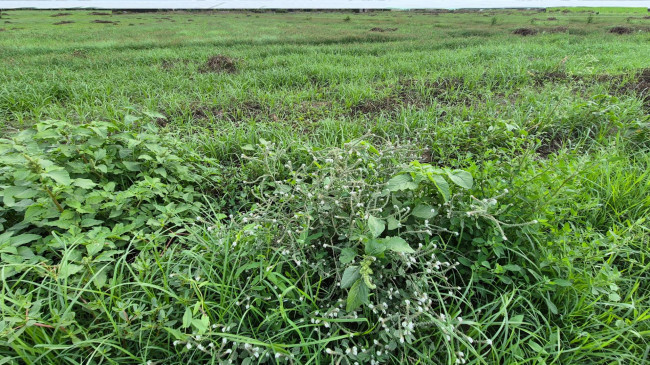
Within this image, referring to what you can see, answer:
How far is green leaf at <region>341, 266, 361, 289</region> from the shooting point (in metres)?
1.16

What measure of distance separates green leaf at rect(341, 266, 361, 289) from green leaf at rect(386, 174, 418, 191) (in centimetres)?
41

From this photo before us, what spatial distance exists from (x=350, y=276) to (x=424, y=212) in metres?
0.47

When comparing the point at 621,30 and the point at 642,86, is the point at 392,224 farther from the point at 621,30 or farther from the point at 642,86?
the point at 621,30

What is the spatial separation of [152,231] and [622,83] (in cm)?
550

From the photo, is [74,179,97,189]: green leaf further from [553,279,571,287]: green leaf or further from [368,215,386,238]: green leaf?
[553,279,571,287]: green leaf

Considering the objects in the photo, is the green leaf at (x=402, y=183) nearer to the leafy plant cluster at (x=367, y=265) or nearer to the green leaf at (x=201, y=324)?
the leafy plant cluster at (x=367, y=265)

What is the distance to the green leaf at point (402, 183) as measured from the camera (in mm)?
1368

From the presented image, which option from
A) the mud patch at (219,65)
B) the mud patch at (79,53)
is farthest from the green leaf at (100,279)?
the mud patch at (79,53)

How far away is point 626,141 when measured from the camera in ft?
8.75

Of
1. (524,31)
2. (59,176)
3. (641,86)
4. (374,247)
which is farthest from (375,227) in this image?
(524,31)

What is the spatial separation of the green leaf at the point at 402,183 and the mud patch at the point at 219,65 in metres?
4.68

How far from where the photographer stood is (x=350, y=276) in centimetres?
117

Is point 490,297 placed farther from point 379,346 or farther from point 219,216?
point 219,216

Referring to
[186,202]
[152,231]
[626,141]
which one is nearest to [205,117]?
[186,202]
